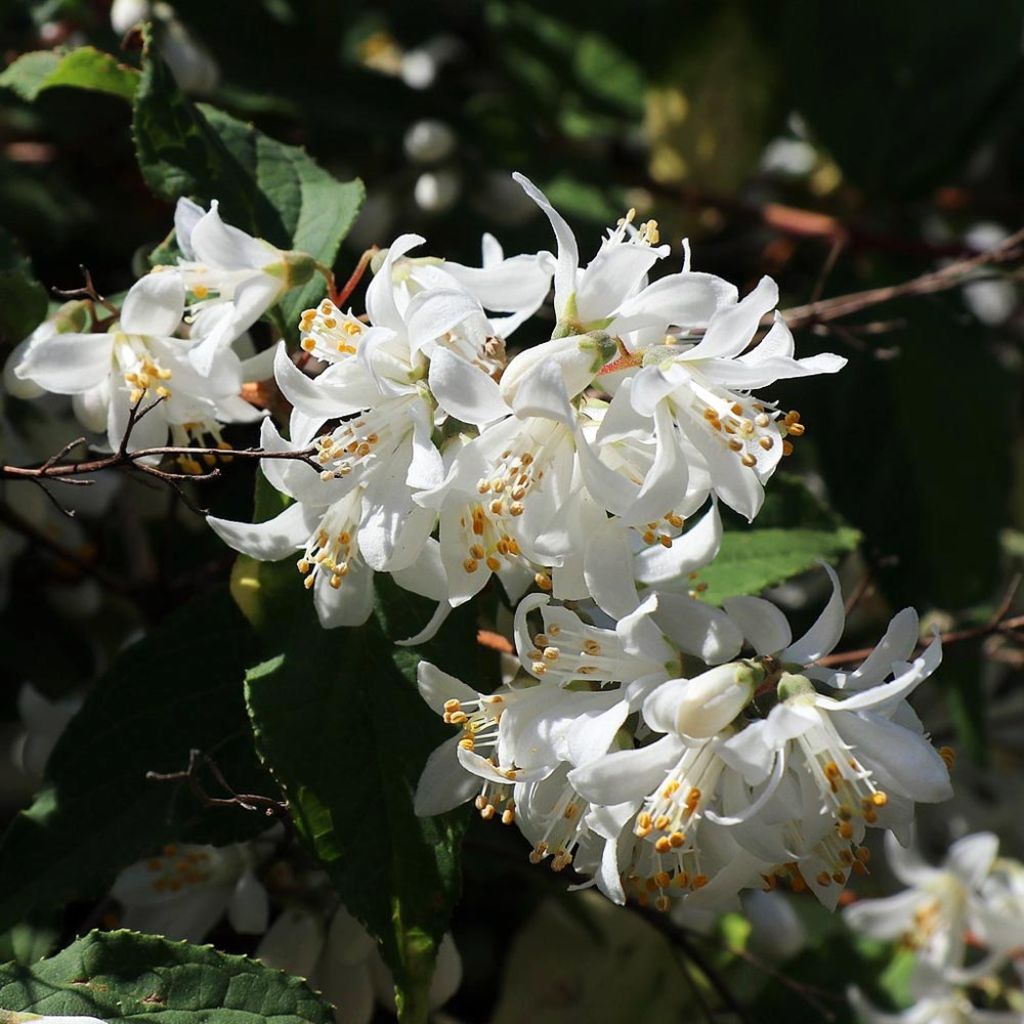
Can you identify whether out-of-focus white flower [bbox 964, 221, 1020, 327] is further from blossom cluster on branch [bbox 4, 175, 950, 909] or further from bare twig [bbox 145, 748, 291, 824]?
bare twig [bbox 145, 748, 291, 824]

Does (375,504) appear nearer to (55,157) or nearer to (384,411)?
(384,411)

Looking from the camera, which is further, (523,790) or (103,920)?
(103,920)

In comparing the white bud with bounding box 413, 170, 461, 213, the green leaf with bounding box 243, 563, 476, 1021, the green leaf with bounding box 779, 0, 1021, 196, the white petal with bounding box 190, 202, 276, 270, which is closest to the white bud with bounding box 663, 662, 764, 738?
the green leaf with bounding box 243, 563, 476, 1021

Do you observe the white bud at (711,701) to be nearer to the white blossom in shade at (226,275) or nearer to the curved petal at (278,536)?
the curved petal at (278,536)

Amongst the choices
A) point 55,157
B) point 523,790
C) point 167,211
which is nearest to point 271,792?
point 523,790

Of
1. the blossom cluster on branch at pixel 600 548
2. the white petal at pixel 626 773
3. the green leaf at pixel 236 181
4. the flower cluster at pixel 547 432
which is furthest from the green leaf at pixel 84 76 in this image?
the white petal at pixel 626 773
